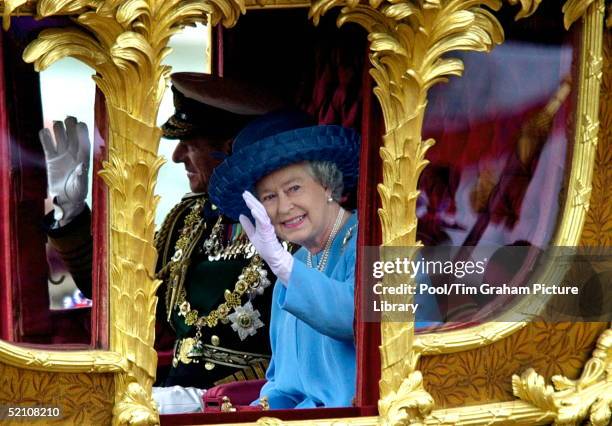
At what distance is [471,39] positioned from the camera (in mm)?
6520

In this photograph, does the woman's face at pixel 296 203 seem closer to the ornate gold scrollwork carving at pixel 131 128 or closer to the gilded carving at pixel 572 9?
the ornate gold scrollwork carving at pixel 131 128

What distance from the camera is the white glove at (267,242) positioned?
6750mm

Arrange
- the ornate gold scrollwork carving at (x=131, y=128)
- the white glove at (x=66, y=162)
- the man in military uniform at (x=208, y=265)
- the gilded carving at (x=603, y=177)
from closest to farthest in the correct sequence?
the ornate gold scrollwork carving at (x=131, y=128)
the white glove at (x=66, y=162)
the gilded carving at (x=603, y=177)
the man in military uniform at (x=208, y=265)

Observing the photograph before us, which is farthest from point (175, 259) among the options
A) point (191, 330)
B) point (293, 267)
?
point (293, 267)

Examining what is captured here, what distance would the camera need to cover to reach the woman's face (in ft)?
22.5

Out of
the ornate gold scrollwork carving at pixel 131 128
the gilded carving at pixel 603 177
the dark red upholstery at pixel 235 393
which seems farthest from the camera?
the dark red upholstery at pixel 235 393

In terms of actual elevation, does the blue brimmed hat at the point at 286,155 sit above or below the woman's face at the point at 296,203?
above

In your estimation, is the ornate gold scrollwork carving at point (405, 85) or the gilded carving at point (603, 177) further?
the gilded carving at point (603, 177)

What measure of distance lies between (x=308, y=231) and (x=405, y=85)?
573mm

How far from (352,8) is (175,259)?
1.28 meters

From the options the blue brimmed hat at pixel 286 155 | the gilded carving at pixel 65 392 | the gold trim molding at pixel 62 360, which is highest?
the blue brimmed hat at pixel 286 155

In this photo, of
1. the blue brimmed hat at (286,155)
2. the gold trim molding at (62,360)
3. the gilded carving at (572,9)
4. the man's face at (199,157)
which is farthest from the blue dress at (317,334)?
the gilded carving at (572,9)

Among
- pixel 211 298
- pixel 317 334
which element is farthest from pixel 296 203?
pixel 211 298

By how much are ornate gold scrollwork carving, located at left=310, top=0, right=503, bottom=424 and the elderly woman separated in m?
0.20
